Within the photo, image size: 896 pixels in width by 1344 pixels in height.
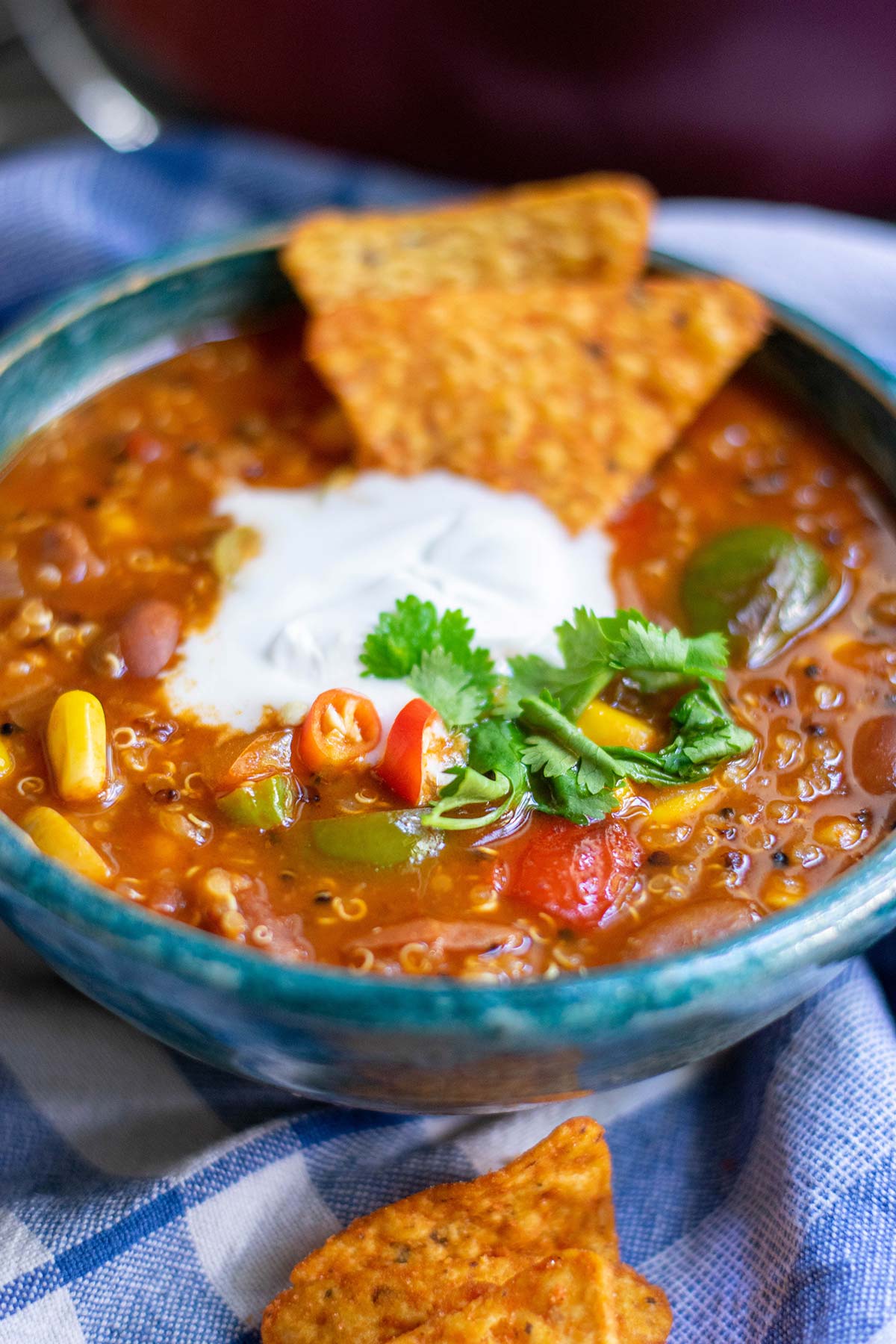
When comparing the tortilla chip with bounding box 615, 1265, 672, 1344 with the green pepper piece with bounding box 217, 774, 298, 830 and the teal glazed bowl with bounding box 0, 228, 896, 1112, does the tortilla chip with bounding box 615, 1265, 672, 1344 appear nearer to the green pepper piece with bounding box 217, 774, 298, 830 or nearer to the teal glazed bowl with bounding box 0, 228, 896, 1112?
the teal glazed bowl with bounding box 0, 228, 896, 1112

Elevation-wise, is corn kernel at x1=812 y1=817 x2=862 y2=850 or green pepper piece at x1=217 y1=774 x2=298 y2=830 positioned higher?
corn kernel at x1=812 y1=817 x2=862 y2=850

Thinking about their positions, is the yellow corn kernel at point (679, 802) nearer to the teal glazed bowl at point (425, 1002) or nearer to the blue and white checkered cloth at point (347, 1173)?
the teal glazed bowl at point (425, 1002)

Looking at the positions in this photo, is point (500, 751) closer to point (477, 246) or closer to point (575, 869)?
point (575, 869)

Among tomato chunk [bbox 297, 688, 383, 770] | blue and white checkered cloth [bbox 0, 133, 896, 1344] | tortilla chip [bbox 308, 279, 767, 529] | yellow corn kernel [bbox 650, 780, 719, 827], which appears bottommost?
blue and white checkered cloth [bbox 0, 133, 896, 1344]

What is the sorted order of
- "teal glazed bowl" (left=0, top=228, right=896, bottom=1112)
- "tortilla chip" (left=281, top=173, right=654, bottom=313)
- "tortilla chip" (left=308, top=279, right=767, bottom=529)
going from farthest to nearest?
"tortilla chip" (left=281, top=173, right=654, bottom=313)
"tortilla chip" (left=308, top=279, right=767, bottom=529)
"teal glazed bowl" (left=0, top=228, right=896, bottom=1112)

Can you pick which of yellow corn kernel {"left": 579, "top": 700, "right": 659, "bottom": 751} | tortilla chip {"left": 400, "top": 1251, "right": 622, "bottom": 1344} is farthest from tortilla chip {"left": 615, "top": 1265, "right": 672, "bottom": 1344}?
yellow corn kernel {"left": 579, "top": 700, "right": 659, "bottom": 751}

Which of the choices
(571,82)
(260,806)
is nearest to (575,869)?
(260,806)

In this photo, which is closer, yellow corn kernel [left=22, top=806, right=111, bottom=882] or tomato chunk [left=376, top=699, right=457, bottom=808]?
yellow corn kernel [left=22, top=806, right=111, bottom=882]
